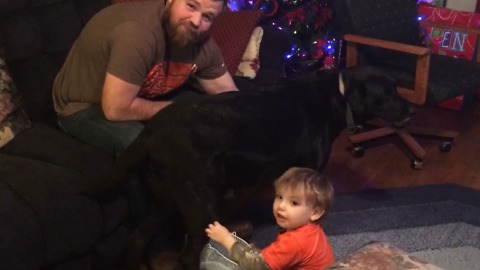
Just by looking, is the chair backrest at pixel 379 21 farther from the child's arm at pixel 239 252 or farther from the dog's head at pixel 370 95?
the child's arm at pixel 239 252

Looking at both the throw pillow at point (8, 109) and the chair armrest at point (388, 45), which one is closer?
the throw pillow at point (8, 109)

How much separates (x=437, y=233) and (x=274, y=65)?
43.2 inches

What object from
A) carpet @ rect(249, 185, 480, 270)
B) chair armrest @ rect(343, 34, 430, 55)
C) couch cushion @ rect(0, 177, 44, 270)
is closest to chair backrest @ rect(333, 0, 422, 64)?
chair armrest @ rect(343, 34, 430, 55)

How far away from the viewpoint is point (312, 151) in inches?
77.8

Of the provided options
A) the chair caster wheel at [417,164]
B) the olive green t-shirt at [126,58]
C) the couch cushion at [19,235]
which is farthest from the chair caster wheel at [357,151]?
the couch cushion at [19,235]

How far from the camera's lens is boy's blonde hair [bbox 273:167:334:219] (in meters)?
1.47

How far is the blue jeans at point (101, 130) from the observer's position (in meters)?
1.89

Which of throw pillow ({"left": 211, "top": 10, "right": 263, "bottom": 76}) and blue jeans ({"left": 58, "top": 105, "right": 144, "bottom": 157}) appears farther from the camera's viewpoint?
throw pillow ({"left": 211, "top": 10, "right": 263, "bottom": 76})

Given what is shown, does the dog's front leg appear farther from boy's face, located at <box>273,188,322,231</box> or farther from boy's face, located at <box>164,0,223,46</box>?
boy's face, located at <box>164,0,223,46</box>

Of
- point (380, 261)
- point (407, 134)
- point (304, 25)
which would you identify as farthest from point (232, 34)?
point (380, 261)

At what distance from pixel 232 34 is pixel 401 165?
3.68ft

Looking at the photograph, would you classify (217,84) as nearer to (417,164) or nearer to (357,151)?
(357,151)

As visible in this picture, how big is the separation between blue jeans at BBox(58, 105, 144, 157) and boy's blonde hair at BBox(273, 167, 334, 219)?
25.2 inches

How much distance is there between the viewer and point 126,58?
1847 millimetres
